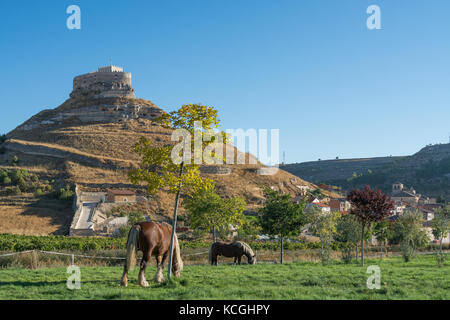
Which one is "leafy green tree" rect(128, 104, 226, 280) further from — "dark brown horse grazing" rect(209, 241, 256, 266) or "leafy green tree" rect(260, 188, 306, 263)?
"leafy green tree" rect(260, 188, 306, 263)

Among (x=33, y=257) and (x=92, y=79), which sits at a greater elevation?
(x=92, y=79)

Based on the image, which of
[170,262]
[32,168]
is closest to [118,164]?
[32,168]

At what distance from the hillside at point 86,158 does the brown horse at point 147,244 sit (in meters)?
48.4

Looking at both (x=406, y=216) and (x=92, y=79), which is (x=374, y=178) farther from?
(x=406, y=216)

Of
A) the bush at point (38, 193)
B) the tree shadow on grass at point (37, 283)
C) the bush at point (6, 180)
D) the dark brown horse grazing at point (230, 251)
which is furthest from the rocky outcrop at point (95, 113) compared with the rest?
the tree shadow on grass at point (37, 283)

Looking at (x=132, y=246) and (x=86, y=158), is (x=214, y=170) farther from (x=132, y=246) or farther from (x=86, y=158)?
(x=132, y=246)

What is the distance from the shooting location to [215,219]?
38.1m

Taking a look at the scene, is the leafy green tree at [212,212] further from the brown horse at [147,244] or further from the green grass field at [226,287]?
the brown horse at [147,244]

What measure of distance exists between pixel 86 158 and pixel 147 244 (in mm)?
85466

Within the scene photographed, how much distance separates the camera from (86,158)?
9212cm

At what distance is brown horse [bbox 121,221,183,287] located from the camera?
11922mm

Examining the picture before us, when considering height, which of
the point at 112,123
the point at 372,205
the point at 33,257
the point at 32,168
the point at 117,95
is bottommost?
the point at 33,257

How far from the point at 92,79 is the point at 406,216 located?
137343 mm
